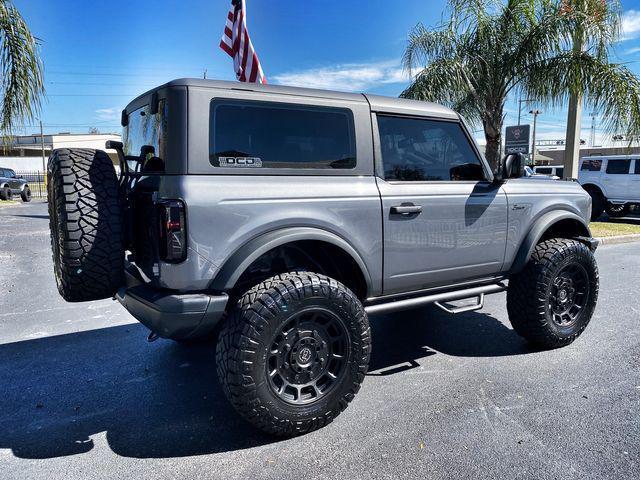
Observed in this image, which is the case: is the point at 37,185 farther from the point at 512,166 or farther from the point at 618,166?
the point at 512,166

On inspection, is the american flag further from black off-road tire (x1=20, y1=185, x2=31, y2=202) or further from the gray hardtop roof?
black off-road tire (x1=20, y1=185, x2=31, y2=202)

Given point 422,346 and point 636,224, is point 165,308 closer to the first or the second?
point 422,346

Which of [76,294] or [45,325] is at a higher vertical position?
[76,294]

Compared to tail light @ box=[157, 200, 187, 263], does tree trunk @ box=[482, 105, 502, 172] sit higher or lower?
higher

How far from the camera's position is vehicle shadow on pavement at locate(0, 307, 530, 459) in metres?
2.84

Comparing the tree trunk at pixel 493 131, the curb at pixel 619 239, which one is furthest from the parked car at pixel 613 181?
the tree trunk at pixel 493 131

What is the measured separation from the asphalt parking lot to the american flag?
389cm

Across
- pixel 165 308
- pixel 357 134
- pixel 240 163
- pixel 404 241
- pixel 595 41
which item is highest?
pixel 595 41

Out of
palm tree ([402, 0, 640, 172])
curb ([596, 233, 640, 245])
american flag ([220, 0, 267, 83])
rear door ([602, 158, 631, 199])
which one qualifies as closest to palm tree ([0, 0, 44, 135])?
american flag ([220, 0, 267, 83])

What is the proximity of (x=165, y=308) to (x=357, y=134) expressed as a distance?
1643mm

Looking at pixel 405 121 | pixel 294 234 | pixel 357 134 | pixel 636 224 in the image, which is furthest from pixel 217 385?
pixel 636 224

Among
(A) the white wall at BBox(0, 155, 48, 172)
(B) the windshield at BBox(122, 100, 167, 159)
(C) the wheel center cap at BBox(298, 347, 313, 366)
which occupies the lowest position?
(C) the wheel center cap at BBox(298, 347, 313, 366)

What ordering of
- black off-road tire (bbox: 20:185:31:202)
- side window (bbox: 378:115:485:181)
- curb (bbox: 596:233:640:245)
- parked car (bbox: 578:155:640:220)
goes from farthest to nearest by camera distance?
black off-road tire (bbox: 20:185:31:202)
parked car (bbox: 578:155:640:220)
curb (bbox: 596:233:640:245)
side window (bbox: 378:115:485:181)

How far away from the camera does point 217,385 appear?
11.6 ft
